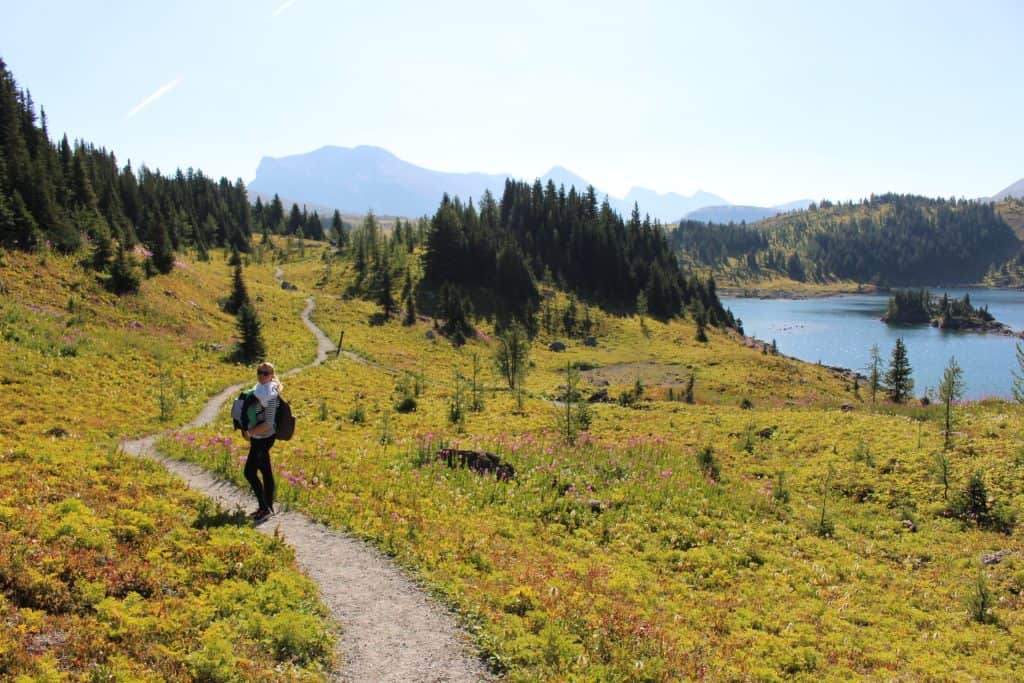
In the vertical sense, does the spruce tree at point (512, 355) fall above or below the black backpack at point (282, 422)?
below

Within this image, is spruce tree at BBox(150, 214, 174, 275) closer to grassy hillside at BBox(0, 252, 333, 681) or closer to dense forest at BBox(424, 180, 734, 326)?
grassy hillside at BBox(0, 252, 333, 681)

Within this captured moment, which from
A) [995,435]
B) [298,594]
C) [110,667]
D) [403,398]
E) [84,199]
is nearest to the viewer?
[110,667]

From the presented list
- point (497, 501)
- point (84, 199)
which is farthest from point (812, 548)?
point (84, 199)

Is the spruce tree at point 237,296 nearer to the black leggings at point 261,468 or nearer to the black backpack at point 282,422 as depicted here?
the black leggings at point 261,468

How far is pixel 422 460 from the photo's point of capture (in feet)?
69.4

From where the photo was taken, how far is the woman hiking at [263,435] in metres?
12.9

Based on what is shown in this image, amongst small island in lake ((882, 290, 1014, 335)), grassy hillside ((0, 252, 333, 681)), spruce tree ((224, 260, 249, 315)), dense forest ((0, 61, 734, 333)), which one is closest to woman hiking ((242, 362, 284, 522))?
grassy hillside ((0, 252, 333, 681))

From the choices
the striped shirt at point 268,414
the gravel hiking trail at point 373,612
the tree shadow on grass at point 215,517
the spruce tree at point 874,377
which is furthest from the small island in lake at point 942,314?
the tree shadow on grass at point 215,517

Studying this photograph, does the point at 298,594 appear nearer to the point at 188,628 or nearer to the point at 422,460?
the point at 188,628

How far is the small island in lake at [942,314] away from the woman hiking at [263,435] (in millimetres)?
199583

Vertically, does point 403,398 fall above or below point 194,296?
below

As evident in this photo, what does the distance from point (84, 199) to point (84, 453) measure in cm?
7830

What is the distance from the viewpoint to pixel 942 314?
577 ft

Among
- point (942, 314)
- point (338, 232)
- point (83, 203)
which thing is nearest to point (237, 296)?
point (83, 203)
